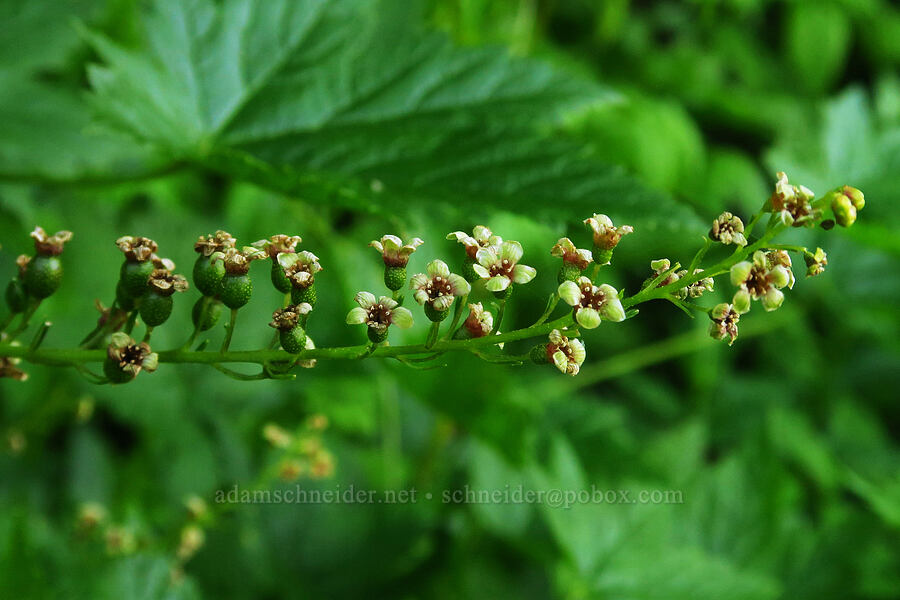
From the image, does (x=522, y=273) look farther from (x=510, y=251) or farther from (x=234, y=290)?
(x=234, y=290)

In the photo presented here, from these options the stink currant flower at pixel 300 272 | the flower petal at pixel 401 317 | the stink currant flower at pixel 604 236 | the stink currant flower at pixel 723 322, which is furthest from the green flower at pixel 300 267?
the stink currant flower at pixel 723 322

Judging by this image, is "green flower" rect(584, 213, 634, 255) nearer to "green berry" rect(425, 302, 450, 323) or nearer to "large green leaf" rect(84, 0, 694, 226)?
"green berry" rect(425, 302, 450, 323)

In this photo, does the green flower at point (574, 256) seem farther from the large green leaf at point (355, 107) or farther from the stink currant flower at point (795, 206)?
the large green leaf at point (355, 107)

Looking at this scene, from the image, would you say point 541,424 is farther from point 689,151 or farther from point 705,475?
point 689,151

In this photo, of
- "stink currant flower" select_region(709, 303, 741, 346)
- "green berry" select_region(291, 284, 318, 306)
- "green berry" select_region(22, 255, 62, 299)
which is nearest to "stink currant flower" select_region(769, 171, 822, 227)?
"stink currant flower" select_region(709, 303, 741, 346)

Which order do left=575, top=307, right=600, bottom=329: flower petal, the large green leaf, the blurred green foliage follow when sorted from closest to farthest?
Answer: 1. left=575, top=307, right=600, bottom=329: flower petal
2. the large green leaf
3. the blurred green foliage

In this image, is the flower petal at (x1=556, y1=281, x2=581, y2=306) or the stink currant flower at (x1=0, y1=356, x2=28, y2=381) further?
the stink currant flower at (x1=0, y1=356, x2=28, y2=381)
